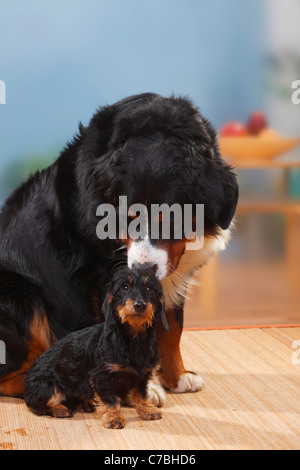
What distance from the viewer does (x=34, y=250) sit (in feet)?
9.02

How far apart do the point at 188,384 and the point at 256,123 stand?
5.13 ft

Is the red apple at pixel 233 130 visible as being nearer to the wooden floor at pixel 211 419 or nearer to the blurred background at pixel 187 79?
the blurred background at pixel 187 79

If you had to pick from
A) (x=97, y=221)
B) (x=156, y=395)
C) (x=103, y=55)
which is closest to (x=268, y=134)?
(x=103, y=55)

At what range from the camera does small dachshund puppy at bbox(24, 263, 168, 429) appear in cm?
230

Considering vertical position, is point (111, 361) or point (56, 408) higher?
point (111, 361)

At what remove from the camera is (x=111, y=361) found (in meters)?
2.34

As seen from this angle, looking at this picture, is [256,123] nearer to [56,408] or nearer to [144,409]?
[144,409]

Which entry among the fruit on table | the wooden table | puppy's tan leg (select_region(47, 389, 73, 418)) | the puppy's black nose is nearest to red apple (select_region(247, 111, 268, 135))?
the fruit on table

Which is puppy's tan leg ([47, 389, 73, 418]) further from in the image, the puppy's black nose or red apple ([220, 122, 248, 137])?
red apple ([220, 122, 248, 137])

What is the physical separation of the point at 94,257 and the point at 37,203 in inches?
13.5

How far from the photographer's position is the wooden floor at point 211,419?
7.39ft

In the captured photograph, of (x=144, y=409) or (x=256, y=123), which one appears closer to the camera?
(x=144, y=409)

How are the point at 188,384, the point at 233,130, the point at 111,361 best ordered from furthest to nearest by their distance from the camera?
the point at 233,130, the point at 188,384, the point at 111,361

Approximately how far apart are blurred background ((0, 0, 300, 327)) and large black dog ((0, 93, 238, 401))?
766mm
